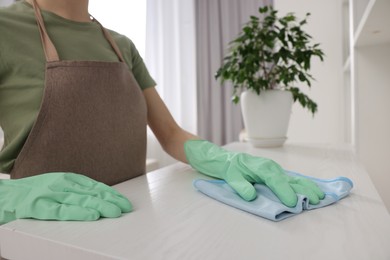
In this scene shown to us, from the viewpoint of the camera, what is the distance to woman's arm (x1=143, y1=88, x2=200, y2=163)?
935 millimetres

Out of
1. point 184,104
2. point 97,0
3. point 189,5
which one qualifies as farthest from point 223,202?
point 97,0

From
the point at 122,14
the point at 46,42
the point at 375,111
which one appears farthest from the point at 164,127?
the point at 122,14

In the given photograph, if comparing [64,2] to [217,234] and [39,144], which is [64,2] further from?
[217,234]

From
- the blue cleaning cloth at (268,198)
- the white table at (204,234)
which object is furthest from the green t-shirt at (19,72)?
the blue cleaning cloth at (268,198)

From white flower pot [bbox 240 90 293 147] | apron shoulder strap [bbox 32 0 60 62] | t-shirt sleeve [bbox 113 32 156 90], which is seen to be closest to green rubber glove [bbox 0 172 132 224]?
apron shoulder strap [bbox 32 0 60 62]

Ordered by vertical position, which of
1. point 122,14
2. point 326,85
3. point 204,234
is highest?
point 122,14

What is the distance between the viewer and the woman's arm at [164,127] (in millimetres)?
935

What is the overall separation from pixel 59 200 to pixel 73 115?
286 mm

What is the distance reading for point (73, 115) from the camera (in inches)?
28.5

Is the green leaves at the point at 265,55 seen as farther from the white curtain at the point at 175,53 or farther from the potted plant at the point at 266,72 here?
the white curtain at the point at 175,53

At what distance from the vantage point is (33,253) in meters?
0.40

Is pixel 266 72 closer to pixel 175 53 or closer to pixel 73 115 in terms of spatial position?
pixel 73 115

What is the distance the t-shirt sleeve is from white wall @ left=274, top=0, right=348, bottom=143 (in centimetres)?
130

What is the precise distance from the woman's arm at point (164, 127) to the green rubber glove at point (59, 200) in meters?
0.41
